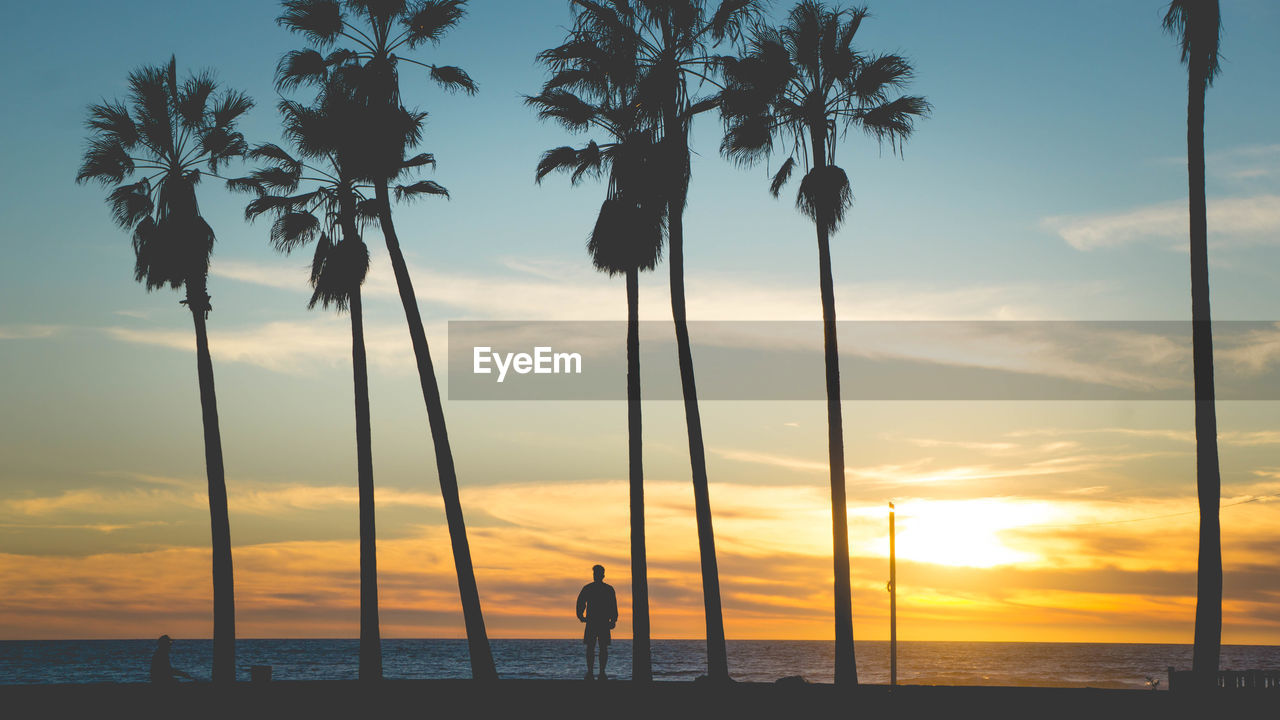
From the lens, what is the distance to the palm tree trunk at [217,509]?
26.8m

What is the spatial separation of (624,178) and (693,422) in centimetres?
617

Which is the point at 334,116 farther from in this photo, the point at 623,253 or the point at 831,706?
the point at 831,706

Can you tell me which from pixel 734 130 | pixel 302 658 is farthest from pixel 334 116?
pixel 302 658

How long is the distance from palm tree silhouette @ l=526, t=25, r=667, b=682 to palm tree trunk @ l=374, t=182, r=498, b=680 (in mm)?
3884

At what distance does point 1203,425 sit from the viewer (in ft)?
59.6

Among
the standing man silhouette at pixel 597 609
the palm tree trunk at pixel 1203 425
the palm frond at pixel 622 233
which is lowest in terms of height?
the standing man silhouette at pixel 597 609

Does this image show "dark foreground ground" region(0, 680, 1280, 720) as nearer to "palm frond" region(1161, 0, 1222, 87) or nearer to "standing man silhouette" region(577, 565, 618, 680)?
"standing man silhouette" region(577, 565, 618, 680)

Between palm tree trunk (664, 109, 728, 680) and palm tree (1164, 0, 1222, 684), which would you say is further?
palm tree trunk (664, 109, 728, 680)

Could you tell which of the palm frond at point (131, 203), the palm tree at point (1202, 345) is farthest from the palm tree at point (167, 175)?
the palm tree at point (1202, 345)

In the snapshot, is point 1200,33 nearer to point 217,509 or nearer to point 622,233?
A: point 622,233

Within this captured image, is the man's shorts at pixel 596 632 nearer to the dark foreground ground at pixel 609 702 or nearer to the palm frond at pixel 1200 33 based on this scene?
the dark foreground ground at pixel 609 702

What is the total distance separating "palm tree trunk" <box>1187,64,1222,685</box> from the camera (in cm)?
1777

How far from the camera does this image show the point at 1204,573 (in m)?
17.8

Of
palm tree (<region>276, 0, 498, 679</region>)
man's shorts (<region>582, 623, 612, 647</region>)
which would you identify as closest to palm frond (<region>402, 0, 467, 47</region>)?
palm tree (<region>276, 0, 498, 679</region>)
